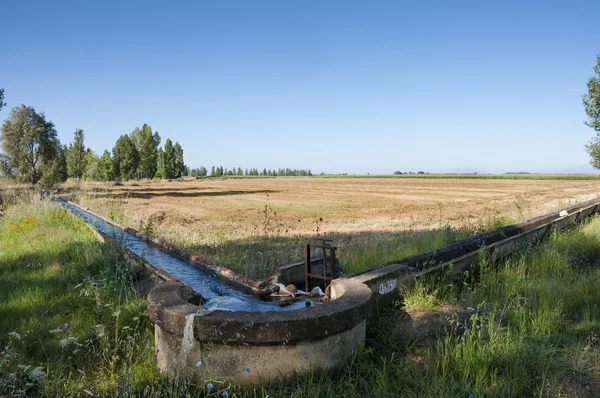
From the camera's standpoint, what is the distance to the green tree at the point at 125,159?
5291cm

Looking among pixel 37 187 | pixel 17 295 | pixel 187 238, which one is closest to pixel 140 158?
pixel 37 187

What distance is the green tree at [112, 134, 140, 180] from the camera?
52.9 meters

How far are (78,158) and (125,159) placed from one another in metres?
7.58

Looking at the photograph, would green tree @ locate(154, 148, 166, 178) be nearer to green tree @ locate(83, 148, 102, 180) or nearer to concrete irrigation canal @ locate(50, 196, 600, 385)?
green tree @ locate(83, 148, 102, 180)

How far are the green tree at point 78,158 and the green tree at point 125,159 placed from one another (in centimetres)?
455

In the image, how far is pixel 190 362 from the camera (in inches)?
127

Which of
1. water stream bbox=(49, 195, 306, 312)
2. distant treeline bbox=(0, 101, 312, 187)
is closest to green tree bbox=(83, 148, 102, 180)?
distant treeline bbox=(0, 101, 312, 187)

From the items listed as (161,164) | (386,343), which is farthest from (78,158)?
(386,343)

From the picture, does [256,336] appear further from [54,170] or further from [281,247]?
[54,170]

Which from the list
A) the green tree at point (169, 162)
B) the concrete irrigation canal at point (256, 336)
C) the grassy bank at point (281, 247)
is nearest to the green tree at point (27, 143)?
the grassy bank at point (281, 247)

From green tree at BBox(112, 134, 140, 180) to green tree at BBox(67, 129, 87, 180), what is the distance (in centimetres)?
455

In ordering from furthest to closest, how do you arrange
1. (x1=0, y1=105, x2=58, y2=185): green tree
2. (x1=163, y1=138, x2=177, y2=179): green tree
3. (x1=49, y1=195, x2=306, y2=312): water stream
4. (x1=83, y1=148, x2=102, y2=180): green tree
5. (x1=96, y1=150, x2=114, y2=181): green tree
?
(x1=163, y1=138, x2=177, y2=179): green tree < (x1=83, y1=148, x2=102, y2=180): green tree < (x1=96, y1=150, x2=114, y2=181): green tree < (x1=0, y1=105, x2=58, y2=185): green tree < (x1=49, y1=195, x2=306, y2=312): water stream

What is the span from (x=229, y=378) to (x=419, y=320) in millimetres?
2335

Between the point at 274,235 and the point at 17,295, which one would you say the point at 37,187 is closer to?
the point at 274,235
